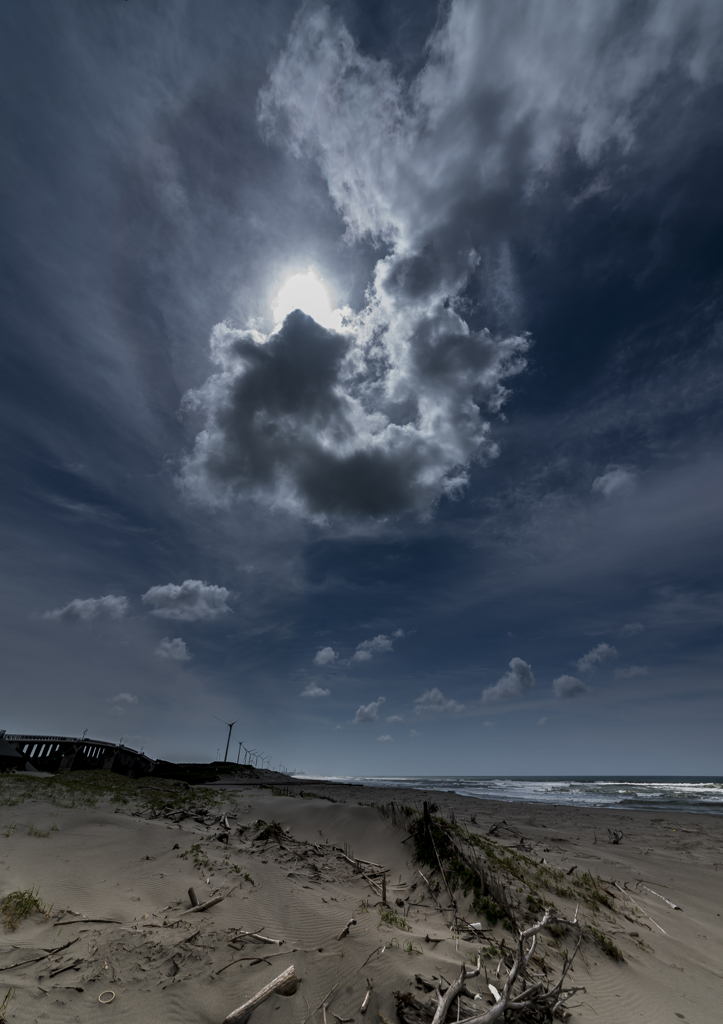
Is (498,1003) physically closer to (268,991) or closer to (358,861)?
(268,991)

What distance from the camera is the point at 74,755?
53000 mm

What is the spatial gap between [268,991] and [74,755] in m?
63.2

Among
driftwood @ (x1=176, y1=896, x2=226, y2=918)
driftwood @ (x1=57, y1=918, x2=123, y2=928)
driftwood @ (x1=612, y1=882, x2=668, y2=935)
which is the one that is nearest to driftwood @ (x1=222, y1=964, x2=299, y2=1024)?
driftwood @ (x1=176, y1=896, x2=226, y2=918)

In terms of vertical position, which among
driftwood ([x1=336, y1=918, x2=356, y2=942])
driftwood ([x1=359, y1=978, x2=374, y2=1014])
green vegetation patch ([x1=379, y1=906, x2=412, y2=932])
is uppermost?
driftwood ([x1=336, y1=918, x2=356, y2=942])

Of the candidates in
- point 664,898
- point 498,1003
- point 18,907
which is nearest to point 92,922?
point 18,907

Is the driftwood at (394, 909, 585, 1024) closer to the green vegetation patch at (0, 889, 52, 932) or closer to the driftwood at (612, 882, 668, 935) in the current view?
the green vegetation patch at (0, 889, 52, 932)

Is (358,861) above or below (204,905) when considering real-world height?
above

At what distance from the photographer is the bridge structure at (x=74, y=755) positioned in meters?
49.5

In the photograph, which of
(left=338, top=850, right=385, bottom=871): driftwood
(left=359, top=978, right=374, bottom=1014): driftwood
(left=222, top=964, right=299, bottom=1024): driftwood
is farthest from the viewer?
(left=338, top=850, right=385, bottom=871): driftwood

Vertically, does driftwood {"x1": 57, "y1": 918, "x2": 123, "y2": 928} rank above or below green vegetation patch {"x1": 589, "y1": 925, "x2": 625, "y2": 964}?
above

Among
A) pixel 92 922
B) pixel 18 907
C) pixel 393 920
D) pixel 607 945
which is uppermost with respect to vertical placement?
pixel 18 907

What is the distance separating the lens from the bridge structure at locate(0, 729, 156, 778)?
4947 cm

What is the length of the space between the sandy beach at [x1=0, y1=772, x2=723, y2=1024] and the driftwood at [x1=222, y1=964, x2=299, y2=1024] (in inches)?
3.8

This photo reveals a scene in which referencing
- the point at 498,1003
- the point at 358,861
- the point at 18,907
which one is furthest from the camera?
the point at 358,861
